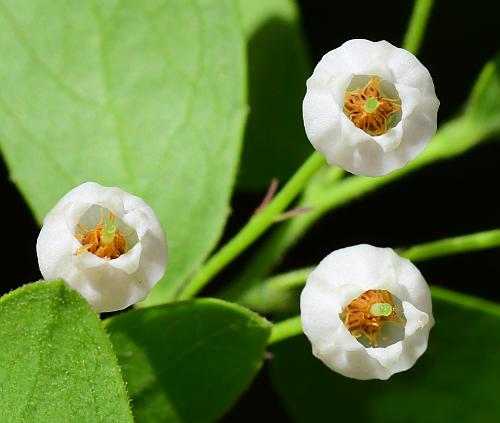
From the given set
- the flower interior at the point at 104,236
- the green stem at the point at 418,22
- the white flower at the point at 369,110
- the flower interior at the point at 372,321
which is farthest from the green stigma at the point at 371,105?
the green stem at the point at 418,22

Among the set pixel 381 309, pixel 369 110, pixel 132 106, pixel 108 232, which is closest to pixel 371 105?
pixel 369 110

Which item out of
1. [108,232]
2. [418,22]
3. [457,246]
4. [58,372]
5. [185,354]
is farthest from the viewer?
[418,22]

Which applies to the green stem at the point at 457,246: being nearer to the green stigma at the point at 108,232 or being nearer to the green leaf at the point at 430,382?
the green leaf at the point at 430,382

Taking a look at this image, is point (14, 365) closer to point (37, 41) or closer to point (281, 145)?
point (37, 41)

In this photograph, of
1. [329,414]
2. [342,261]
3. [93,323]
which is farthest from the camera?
[329,414]

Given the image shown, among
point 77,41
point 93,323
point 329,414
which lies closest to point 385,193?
point 329,414

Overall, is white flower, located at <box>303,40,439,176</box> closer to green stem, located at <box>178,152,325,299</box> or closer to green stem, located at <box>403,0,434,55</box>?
green stem, located at <box>178,152,325,299</box>

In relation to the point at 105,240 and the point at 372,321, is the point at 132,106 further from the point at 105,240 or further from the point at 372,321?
the point at 372,321
